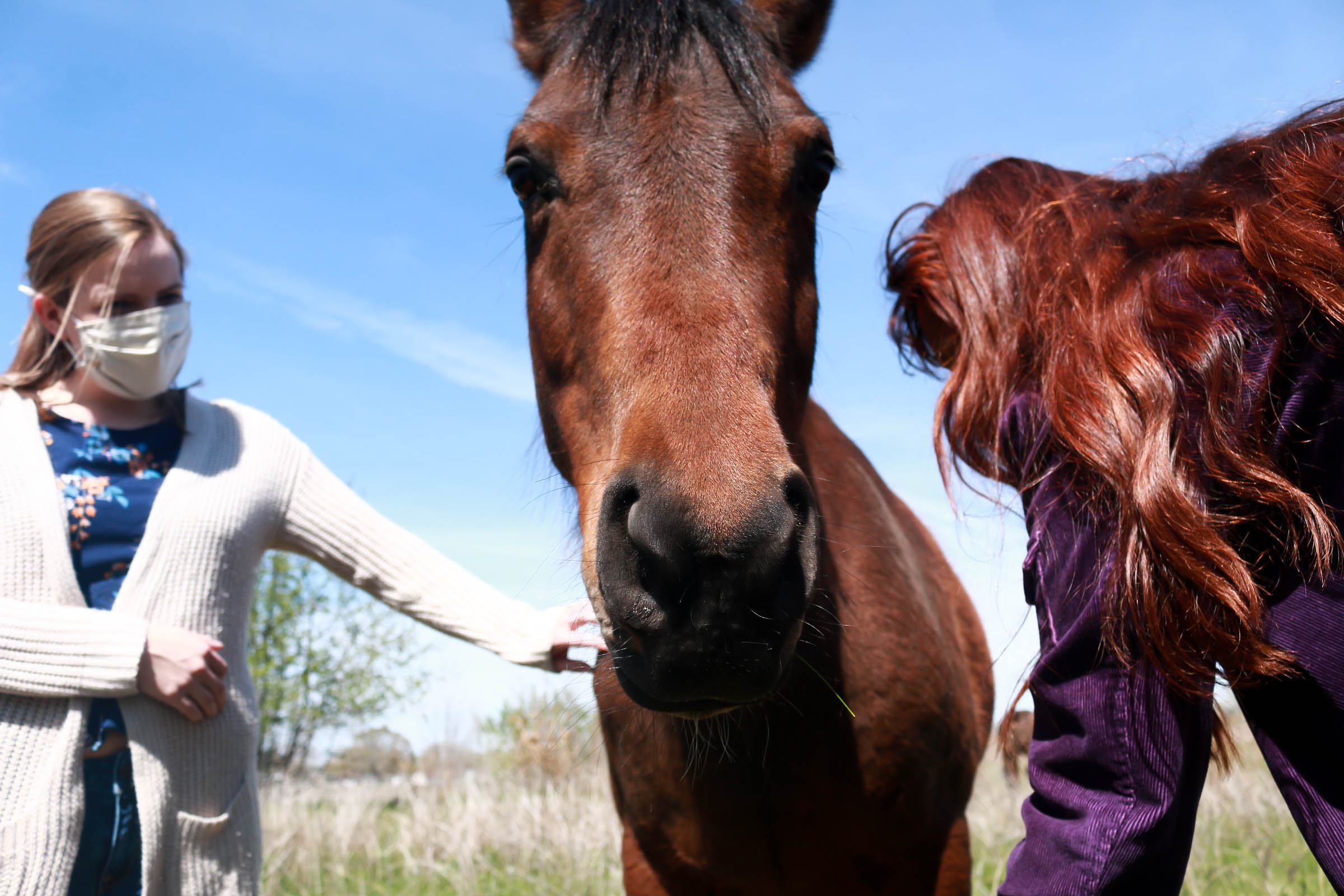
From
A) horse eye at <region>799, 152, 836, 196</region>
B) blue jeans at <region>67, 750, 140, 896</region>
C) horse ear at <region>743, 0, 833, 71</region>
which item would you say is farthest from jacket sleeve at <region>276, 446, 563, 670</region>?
horse ear at <region>743, 0, 833, 71</region>

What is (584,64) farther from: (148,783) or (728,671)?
(148,783)

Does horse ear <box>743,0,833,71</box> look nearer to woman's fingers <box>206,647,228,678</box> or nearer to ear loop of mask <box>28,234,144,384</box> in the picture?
ear loop of mask <box>28,234,144,384</box>

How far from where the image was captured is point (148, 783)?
7.59 ft

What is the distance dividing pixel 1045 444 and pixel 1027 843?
2.02 ft

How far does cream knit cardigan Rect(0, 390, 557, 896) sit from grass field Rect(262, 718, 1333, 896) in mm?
2930

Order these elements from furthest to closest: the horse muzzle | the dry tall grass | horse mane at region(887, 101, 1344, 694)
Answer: the dry tall grass → the horse muzzle → horse mane at region(887, 101, 1344, 694)

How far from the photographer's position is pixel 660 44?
7.23 ft

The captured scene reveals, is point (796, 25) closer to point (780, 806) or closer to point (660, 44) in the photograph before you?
point (660, 44)

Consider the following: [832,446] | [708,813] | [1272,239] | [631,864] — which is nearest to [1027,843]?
[1272,239]

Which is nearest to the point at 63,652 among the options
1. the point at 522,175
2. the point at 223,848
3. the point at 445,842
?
the point at 223,848

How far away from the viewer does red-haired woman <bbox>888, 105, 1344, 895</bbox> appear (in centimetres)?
124

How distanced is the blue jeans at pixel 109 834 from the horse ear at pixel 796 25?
2.70 meters

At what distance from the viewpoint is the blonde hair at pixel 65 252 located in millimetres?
2703

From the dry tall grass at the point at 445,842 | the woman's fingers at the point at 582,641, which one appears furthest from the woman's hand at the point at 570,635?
the dry tall grass at the point at 445,842
